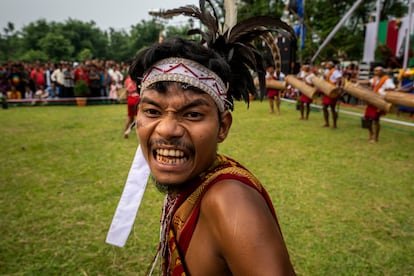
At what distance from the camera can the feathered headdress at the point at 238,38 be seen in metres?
1.63

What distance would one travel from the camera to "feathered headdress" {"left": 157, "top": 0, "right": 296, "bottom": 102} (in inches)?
64.3

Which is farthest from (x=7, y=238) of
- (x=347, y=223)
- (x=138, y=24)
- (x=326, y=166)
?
(x=138, y=24)

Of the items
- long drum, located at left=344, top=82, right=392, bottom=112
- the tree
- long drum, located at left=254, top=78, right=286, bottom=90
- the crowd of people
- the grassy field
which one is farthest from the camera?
the tree

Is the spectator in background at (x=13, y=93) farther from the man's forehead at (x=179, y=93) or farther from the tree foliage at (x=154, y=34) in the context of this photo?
the man's forehead at (x=179, y=93)

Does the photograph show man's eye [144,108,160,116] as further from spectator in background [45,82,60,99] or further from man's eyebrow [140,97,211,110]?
spectator in background [45,82,60,99]

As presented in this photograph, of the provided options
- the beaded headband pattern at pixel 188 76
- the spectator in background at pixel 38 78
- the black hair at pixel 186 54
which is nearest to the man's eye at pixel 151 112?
the beaded headband pattern at pixel 188 76

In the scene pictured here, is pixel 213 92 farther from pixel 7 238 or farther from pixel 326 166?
pixel 326 166

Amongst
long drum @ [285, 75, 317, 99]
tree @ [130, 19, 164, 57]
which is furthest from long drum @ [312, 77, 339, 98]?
tree @ [130, 19, 164, 57]

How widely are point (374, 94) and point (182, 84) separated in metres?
7.80

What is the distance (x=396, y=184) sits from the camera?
16.7 feet

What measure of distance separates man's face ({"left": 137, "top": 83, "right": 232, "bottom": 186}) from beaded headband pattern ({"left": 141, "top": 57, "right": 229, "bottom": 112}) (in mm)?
35

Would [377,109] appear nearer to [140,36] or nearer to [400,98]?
[400,98]

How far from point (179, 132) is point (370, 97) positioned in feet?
25.6

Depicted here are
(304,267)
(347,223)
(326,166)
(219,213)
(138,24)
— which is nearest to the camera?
(219,213)
